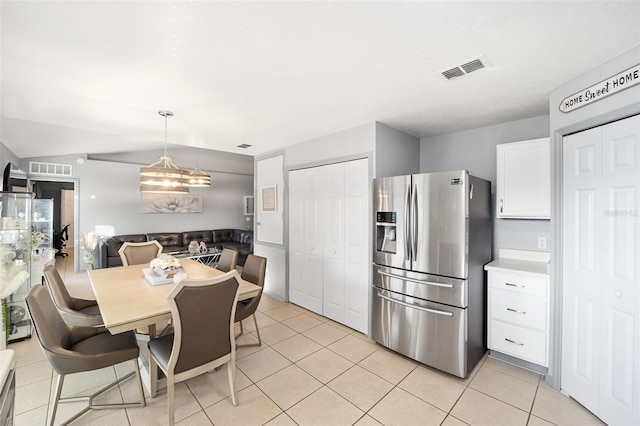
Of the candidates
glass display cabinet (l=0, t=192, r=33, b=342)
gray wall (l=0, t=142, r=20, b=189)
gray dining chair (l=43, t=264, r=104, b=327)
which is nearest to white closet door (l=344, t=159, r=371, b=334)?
gray dining chair (l=43, t=264, r=104, b=327)

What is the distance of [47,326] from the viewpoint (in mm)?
1733

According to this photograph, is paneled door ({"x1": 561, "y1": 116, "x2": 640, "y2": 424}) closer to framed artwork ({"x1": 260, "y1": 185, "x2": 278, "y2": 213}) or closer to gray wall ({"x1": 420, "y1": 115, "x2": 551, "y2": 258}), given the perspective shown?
gray wall ({"x1": 420, "y1": 115, "x2": 551, "y2": 258})

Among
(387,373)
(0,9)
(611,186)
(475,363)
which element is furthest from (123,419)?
(611,186)

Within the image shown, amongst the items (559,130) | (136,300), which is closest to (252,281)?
(136,300)

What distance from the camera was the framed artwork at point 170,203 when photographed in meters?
6.96

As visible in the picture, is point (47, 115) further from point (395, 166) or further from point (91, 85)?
point (395, 166)

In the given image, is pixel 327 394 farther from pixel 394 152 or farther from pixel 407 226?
pixel 394 152

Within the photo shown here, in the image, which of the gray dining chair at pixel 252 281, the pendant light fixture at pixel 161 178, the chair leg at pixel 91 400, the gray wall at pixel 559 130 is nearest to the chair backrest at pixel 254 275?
the gray dining chair at pixel 252 281

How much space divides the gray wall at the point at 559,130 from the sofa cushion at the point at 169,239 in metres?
7.11

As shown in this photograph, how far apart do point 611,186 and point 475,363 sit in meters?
1.84

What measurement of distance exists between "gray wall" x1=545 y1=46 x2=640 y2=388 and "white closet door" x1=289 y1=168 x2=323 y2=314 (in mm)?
2430

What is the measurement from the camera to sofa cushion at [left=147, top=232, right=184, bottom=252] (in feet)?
22.3

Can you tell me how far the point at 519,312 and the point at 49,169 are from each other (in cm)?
871

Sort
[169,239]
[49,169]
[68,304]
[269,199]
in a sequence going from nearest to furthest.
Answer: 1. [68,304]
2. [269,199]
3. [49,169]
4. [169,239]
